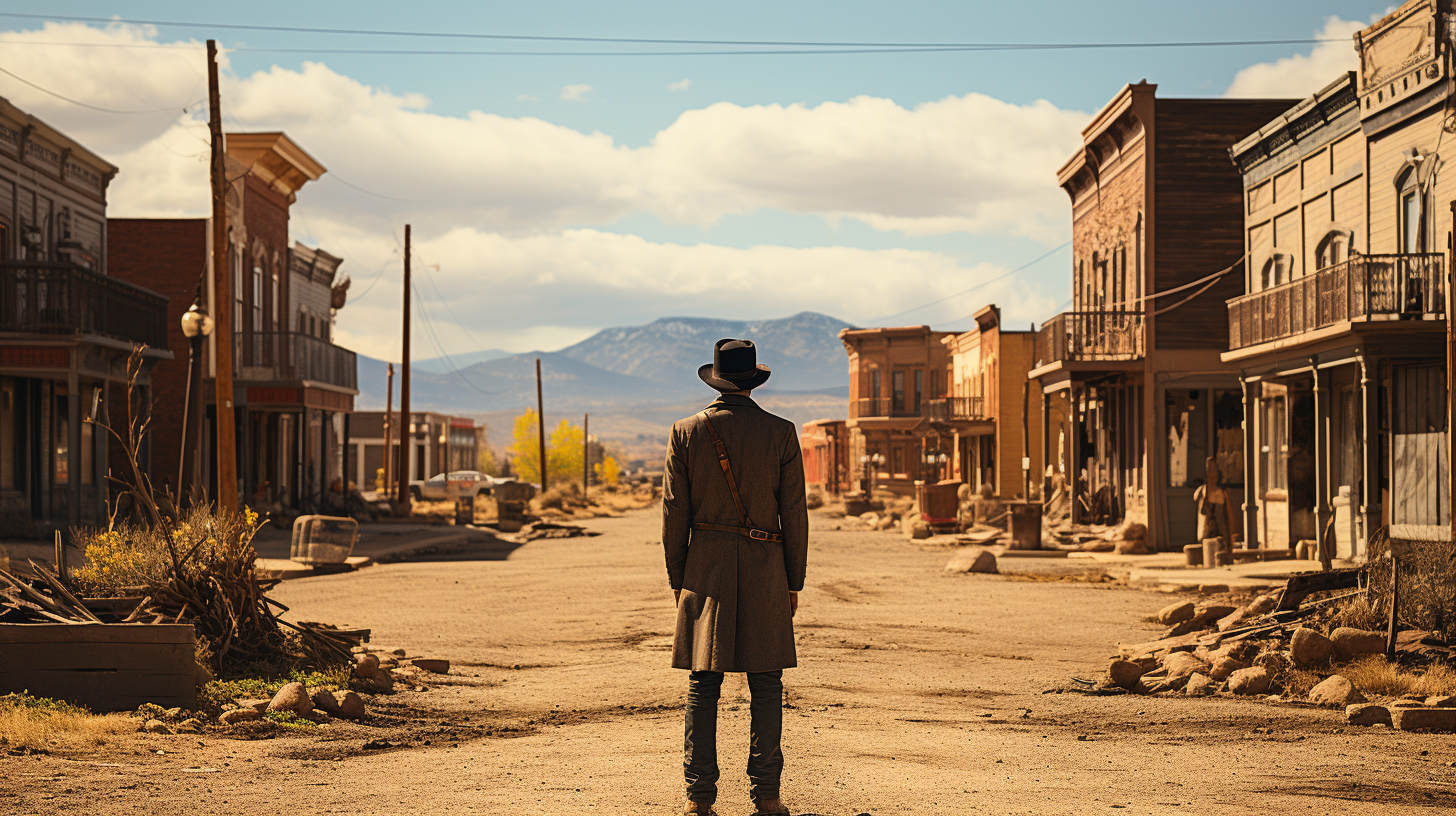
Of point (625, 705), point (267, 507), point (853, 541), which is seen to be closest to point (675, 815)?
point (625, 705)

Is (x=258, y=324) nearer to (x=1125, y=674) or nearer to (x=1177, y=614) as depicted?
(x=1177, y=614)

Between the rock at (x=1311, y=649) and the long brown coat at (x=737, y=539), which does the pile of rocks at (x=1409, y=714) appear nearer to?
the rock at (x=1311, y=649)

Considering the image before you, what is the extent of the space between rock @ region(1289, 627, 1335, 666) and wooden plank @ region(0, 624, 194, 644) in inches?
325

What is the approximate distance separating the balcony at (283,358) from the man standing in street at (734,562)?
29.9 meters

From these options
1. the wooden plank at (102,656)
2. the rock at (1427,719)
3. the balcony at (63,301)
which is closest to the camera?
the wooden plank at (102,656)

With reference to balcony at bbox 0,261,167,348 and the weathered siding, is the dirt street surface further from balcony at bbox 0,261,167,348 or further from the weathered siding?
the weathered siding

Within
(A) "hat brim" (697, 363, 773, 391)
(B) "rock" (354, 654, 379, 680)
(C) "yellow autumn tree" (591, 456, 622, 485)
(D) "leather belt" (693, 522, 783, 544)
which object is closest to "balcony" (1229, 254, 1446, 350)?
(B) "rock" (354, 654, 379, 680)

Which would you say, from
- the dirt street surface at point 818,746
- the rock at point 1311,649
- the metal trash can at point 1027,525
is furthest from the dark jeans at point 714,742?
the metal trash can at point 1027,525

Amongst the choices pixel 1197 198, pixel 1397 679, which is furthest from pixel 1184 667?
pixel 1197 198

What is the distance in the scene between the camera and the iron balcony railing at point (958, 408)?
56344 mm

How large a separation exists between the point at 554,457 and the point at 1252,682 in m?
101

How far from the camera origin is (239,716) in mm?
8961

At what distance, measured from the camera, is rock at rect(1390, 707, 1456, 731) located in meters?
9.16

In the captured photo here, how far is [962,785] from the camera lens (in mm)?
7371
